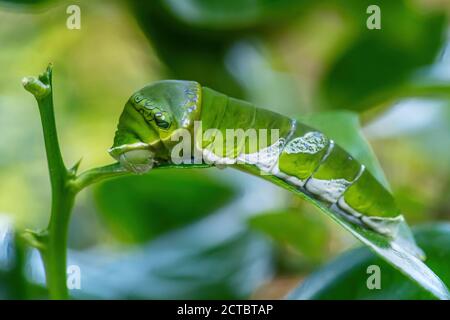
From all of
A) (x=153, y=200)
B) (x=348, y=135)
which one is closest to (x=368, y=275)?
(x=348, y=135)

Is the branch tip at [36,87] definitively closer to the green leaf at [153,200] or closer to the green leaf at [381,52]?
the green leaf at [153,200]

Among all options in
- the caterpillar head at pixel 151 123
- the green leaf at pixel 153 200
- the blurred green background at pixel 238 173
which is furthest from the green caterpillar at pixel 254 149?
the green leaf at pixel 153 200

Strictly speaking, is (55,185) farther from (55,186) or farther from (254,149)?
(254,149)

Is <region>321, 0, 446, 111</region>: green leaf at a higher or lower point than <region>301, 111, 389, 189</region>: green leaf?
higher

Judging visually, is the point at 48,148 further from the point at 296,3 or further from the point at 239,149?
the point at 296,3

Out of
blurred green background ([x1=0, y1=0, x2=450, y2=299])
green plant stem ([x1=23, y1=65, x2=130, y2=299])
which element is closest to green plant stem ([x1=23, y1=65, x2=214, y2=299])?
green plant stem ([x1=23, y1=65, x2=130, y2=299])

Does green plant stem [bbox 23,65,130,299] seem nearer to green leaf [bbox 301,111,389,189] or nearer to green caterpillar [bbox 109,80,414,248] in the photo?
green caterpillar [bbox 109,80,414,248]
